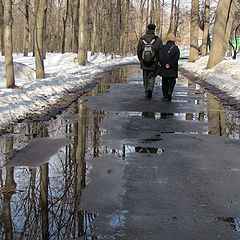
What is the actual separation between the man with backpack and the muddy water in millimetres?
1474

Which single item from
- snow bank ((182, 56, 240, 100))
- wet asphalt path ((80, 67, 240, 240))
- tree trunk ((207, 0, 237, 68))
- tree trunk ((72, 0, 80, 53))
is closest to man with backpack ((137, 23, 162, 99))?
snow bank ((182, 56, 240, 100))

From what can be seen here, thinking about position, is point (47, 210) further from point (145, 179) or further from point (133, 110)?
point (133, 110)

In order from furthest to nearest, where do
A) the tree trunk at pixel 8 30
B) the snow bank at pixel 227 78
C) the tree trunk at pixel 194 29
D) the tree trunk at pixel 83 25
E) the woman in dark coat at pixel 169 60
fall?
the tree trunk at pixel 194 29
the tree trunk at pixel 83 25
the snow bank at pixel 227 78
the tree trunk at pixel 8 30
the woman in dark coat at pixel 169 60

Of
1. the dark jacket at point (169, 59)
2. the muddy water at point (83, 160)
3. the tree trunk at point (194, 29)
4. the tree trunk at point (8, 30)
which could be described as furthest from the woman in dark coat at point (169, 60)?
the tree trunk at point (194, 29)

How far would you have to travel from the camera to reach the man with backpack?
10336mm

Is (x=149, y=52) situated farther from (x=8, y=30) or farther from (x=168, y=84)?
(x=8, y=30)

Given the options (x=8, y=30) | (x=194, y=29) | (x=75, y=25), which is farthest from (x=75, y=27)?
(x=8, y=30)

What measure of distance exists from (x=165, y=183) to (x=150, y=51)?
706cm

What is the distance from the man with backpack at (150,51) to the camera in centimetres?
1034

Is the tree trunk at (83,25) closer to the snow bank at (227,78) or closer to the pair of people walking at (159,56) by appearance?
the snow bank at (227,78)

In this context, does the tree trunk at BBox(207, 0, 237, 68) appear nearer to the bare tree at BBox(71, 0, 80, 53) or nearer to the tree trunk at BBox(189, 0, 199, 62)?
the tree trunk at BBox(189, 0, 199, 62)

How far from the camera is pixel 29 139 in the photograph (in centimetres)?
583

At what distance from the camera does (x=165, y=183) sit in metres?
3.88

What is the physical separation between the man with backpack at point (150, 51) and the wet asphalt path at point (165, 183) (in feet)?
11.7
